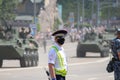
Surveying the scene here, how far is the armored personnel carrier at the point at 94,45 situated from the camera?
45094mm

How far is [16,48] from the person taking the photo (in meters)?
32.1

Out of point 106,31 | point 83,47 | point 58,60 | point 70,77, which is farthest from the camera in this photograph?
point 106,31

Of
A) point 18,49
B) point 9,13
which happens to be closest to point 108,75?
point 18,49

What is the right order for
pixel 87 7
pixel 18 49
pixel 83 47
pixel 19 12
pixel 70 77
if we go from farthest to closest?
pixel 87 7 → pixel 19 12 → pixel 83 47 → pixel 18 49 → pixel 70 77

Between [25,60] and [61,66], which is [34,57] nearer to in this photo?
[25,60]

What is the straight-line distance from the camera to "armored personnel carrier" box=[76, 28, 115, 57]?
45094mm

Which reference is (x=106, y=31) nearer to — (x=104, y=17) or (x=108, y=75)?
(x=108, y=75)

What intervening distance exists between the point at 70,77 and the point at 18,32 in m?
7.54

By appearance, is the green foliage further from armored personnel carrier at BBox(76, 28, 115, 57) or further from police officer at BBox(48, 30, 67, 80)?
police officer at BBox(48, 30, 67, 80)

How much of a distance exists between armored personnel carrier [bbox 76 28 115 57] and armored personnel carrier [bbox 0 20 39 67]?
1113 centimetres

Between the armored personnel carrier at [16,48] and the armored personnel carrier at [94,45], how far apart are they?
1113 centimetres

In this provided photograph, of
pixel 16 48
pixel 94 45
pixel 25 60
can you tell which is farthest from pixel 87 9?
pixel 16 48

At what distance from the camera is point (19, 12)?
122375 millimetres

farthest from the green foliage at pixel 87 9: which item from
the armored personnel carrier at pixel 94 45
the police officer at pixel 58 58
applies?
the police officer at pixel 58 58
